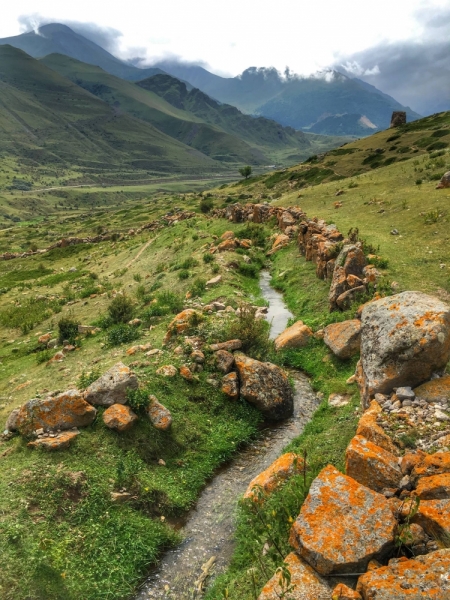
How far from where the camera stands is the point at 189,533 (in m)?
10.8

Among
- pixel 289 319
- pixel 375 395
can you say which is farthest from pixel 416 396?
pixel 289 319

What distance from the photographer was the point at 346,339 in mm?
16922

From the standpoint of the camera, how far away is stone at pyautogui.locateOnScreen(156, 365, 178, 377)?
15.5 metres

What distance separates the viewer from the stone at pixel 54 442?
11.7 meters

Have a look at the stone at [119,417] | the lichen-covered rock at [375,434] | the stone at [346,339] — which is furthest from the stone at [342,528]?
the stone at [346,339]

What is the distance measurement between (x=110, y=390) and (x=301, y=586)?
848 cm

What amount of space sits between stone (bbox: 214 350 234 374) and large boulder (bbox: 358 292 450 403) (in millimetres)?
6098

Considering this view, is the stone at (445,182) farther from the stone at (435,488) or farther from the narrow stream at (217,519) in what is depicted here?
the stone at (435,488)

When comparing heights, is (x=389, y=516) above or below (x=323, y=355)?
above

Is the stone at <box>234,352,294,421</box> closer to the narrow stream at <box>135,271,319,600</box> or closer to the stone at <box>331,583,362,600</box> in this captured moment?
the narrow stream at <box>135,271,319,600</box>

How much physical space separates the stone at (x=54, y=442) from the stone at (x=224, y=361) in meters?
6.53

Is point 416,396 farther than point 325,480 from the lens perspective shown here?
Yes

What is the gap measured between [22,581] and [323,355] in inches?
550

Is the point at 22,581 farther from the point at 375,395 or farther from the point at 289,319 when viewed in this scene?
the point at 289,319
